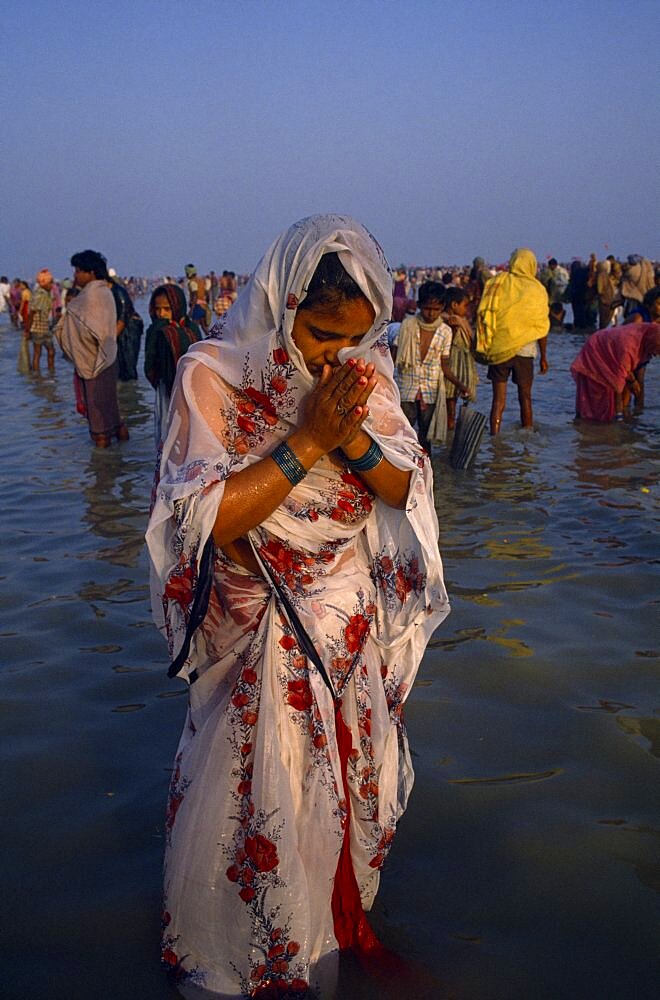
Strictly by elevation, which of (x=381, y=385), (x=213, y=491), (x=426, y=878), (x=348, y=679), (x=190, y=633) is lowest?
(x=426, y=878)

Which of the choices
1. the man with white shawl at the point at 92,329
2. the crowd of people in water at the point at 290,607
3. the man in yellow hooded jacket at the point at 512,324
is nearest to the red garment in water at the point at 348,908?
the crowd of people in water at the point at 290,607

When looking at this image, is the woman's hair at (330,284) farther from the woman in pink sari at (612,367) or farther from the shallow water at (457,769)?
the woman in pink sari at (612,367)

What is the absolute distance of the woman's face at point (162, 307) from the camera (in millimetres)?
7492

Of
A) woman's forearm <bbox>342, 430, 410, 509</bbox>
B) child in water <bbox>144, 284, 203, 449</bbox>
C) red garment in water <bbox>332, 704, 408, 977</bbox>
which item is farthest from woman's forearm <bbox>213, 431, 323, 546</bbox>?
child in water <bbox>144, 284, 203, 449</bbox>

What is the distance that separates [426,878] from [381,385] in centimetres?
153

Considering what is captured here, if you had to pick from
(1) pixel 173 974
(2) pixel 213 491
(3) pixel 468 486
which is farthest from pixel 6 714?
(3) pixel 468 486

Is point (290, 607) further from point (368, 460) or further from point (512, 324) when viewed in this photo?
point (512, 324)

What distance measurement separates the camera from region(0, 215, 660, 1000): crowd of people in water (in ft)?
6.60

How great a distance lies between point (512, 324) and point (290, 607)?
7.78 m

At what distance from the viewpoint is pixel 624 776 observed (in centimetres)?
327

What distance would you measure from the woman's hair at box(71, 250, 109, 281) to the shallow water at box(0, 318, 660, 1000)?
3.29m

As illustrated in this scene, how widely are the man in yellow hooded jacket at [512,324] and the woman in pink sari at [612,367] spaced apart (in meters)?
0.69

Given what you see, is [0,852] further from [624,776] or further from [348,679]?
[624,776]

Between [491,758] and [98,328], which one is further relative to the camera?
[98,328]
